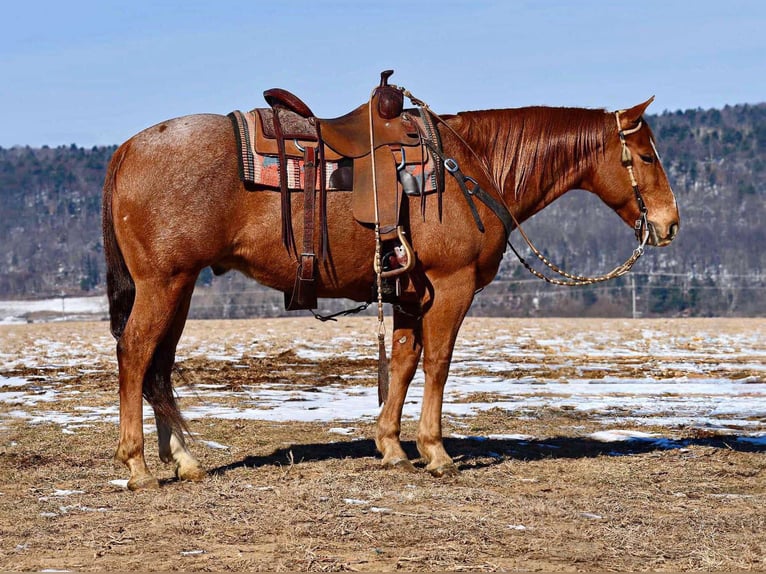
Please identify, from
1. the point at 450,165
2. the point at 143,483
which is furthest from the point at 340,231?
the point at 143,483

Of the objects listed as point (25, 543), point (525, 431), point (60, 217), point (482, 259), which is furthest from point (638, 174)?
point (60, 217)

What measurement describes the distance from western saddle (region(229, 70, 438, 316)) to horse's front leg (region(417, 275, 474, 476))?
40 centimetres

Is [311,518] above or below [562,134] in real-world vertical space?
below

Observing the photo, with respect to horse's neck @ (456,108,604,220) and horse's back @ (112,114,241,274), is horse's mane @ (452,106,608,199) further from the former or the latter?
horse's back @ (112,114,241,274)

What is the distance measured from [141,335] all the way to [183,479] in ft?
3.29

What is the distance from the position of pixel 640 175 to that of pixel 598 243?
127m

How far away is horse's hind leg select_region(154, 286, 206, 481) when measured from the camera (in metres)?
6.89

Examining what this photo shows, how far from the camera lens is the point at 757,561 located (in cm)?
477

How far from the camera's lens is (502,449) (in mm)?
8164

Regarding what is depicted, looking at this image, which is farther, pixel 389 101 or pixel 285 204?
pixel 389 101

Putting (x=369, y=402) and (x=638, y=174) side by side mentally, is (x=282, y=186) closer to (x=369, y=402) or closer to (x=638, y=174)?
(x=638, y=174)

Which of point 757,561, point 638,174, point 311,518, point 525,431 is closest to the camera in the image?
point 757,561

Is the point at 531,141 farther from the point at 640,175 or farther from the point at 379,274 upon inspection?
the point at 379,274

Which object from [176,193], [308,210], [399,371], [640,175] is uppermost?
[640,175]
